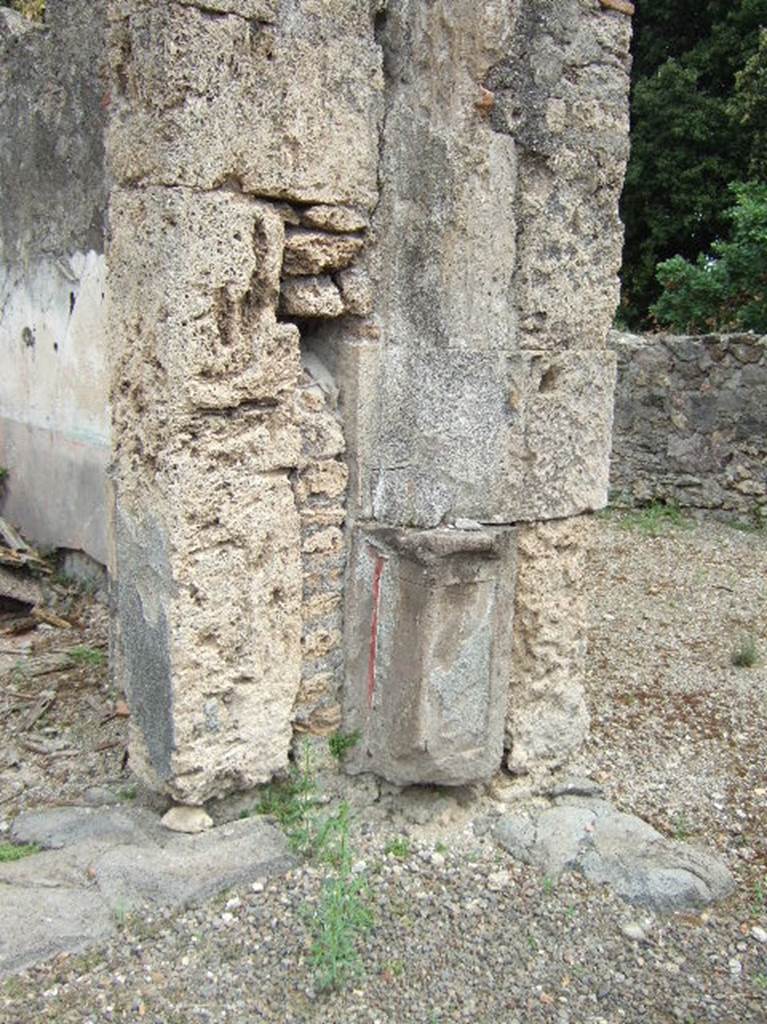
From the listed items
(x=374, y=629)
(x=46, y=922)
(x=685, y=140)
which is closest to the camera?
(x=46, y=922)

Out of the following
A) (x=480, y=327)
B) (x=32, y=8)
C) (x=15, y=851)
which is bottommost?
(x=15, y=851)

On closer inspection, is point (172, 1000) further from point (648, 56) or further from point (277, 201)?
point (648, 56)

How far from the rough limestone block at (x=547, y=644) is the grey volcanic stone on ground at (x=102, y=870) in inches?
36.0

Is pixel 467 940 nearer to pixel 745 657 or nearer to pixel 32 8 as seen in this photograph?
pixel 745 657

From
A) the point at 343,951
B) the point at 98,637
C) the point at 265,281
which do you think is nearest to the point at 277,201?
the point at 265,281

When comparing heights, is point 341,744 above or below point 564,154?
below

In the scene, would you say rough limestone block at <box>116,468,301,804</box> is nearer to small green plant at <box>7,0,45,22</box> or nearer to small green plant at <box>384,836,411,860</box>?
small green plant at <box>384,836,411,860</box>

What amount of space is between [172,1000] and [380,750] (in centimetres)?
102

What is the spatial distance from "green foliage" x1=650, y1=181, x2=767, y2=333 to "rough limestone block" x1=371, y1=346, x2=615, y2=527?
8.10 meters

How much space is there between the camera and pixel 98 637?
16.6 ft

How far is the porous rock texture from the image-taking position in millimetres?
2750

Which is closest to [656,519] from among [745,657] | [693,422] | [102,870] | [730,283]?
[693,422]

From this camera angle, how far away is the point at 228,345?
2812mm

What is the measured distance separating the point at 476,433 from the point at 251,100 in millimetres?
1134
